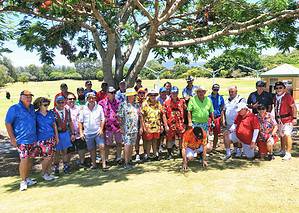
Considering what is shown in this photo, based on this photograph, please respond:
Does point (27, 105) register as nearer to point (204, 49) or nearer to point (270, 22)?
point (270, 22)

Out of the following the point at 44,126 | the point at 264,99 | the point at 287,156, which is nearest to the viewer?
the point at 44,126

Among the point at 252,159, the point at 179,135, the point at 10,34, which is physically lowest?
the point at 252,159

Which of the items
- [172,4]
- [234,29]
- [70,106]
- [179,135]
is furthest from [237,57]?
[70,106]

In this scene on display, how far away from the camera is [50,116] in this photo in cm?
721

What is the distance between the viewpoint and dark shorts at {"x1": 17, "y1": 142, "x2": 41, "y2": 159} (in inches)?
265

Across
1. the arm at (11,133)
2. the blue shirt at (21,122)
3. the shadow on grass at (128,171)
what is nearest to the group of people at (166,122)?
the shadow on grass at (128,171)

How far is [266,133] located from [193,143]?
1.82m

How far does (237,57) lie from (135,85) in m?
3.64

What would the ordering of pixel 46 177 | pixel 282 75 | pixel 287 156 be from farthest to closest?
pixel 282 75 < pixel 287 156 < pixel 46 177

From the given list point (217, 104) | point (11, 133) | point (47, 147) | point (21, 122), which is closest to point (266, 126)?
point (217, 104)

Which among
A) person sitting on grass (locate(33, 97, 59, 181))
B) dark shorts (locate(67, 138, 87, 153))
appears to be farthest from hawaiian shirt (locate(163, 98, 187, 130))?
person sitting on grass (locate(33, 97, 59, 181))

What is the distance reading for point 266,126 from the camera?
8070 mm

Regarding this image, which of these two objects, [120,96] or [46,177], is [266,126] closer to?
[120,96]

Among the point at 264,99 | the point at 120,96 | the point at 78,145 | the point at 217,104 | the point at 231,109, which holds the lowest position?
the point at 78,145
